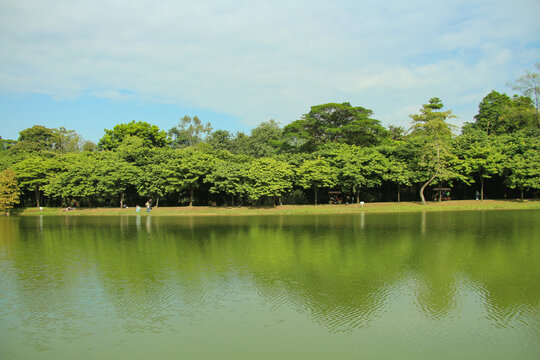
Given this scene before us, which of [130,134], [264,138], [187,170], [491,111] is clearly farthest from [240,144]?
[491,111]

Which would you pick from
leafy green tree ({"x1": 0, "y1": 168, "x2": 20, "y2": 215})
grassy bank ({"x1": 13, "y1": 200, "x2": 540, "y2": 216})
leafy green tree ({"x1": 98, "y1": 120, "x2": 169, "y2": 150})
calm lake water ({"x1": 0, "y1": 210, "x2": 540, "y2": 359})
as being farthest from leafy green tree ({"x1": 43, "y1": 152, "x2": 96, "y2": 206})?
calm lake water ({"x1": 0, "y1": 210, "x2": 540, "y2": 359})

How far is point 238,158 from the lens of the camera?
4359cm

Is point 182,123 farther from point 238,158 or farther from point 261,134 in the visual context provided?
point 238,158

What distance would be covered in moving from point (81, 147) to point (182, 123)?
19305 mm

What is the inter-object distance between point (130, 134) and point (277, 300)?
187 feet

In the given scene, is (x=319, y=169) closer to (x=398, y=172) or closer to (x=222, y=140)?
(x=398, y=172)

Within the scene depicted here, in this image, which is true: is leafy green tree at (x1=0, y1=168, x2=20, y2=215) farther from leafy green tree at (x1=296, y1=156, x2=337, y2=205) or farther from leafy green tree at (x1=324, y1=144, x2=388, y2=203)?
leafy green tree at (x1=324, y1=144, x2=388, y2=203)

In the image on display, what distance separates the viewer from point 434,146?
3844 cm

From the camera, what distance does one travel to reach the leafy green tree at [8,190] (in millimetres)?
41000

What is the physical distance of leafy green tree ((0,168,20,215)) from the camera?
41.0 metres

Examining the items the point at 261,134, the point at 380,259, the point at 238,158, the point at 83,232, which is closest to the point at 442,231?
the point at 380,259

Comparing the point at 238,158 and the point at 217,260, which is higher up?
the point at 238,158

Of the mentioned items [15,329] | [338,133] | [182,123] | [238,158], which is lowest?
[15,329]

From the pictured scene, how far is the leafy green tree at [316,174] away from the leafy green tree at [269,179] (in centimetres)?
124
